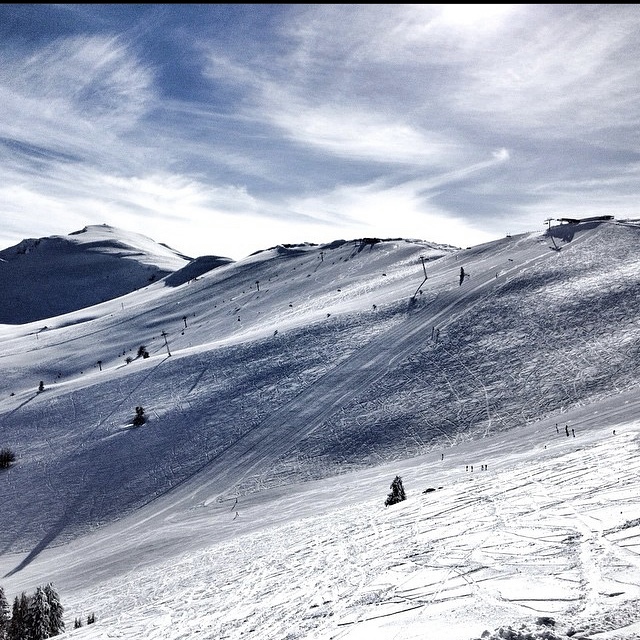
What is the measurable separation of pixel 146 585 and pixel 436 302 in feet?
132

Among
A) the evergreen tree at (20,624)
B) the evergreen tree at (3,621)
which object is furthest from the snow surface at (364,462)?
the evergreen tree at (3,621)

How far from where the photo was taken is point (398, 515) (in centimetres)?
1681

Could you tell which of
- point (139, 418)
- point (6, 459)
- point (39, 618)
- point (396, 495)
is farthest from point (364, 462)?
point (6, 459)

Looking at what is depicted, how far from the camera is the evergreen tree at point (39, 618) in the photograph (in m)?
17.7

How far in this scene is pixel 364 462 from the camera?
34344mm

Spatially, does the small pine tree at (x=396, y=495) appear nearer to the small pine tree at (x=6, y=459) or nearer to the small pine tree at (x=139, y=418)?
the small pine tree at (x=139, y=418)

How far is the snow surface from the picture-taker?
935cm

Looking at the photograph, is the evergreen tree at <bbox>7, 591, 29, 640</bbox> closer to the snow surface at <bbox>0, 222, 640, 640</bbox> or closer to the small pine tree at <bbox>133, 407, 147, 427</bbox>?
the snow surface at <bbox>0, 222, 640, 640</bbox>

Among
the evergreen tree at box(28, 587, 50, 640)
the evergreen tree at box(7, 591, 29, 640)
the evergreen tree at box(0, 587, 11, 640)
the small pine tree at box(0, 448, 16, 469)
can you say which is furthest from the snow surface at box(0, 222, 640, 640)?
the evergreen tree at box(0, 587, 11, 640)

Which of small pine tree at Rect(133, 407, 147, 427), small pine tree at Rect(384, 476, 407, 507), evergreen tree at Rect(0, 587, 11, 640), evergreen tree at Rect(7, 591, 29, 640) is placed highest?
small pine tree at Rect(133, 407, 147, 427)

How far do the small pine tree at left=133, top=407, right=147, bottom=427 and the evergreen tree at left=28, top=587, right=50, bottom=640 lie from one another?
27404mm

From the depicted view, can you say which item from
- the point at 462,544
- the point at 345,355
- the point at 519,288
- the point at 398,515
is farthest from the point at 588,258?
the point at 462,544

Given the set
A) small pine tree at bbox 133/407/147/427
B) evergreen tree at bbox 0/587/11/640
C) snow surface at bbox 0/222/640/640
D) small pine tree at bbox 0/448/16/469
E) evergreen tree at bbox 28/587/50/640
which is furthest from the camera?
small pine tree at bbox 133/407/147/427

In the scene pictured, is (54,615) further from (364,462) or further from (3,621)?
(364,462)
